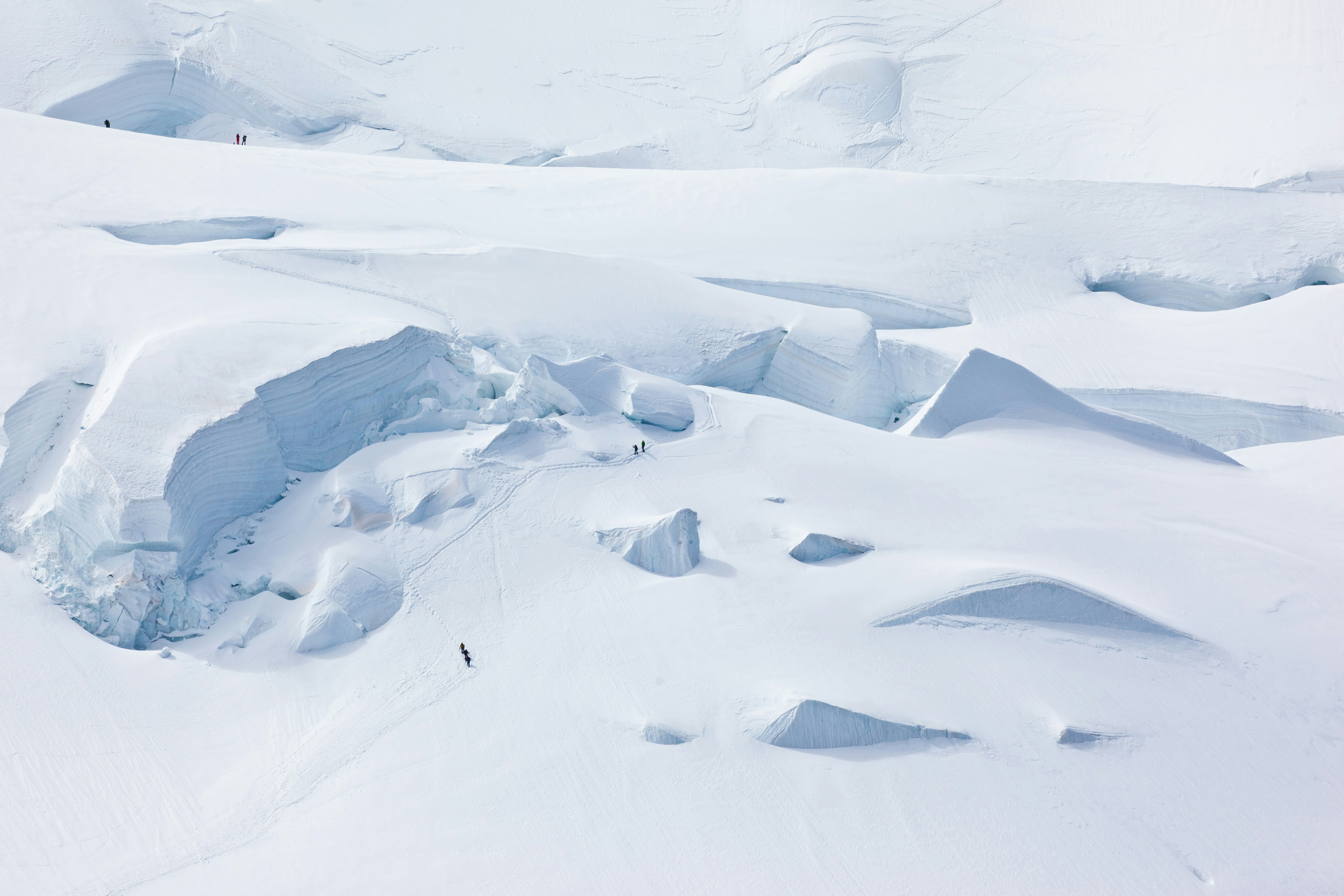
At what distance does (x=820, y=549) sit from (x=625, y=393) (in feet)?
11.0

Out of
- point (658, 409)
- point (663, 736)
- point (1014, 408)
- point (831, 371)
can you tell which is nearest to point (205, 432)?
point (658, 409)

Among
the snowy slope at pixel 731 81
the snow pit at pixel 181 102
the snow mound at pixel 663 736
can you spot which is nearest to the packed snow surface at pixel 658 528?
the snow mound at pixel 663 736

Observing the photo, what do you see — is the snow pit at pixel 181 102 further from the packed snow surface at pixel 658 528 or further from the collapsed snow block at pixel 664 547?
the collapsed snow block at pixel 664 547

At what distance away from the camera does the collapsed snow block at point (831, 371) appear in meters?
15.2

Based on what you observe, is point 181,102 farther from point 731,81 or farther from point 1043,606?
point 1043,606

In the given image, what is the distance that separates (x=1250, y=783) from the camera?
1002 cm

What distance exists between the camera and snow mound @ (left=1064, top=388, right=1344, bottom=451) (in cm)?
1634

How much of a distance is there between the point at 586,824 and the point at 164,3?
22.1 meters

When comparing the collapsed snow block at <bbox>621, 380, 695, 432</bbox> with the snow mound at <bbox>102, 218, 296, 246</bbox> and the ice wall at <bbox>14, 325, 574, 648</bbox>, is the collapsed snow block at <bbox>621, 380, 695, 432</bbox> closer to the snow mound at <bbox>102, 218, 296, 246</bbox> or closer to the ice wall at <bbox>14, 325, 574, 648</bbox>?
the ice wall at <bbox>14, 325, 574, 648</bbox>

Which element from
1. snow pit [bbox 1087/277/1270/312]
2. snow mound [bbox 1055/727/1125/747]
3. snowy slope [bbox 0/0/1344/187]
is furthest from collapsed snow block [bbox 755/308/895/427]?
snowy slope [bbox 0/0/1344/187]

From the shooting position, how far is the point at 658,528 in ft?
36.8

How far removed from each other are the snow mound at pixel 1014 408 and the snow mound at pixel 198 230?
915 centimetres

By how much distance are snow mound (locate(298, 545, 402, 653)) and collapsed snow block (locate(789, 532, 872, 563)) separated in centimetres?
399

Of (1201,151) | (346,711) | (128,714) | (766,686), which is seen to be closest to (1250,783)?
(766,686)
